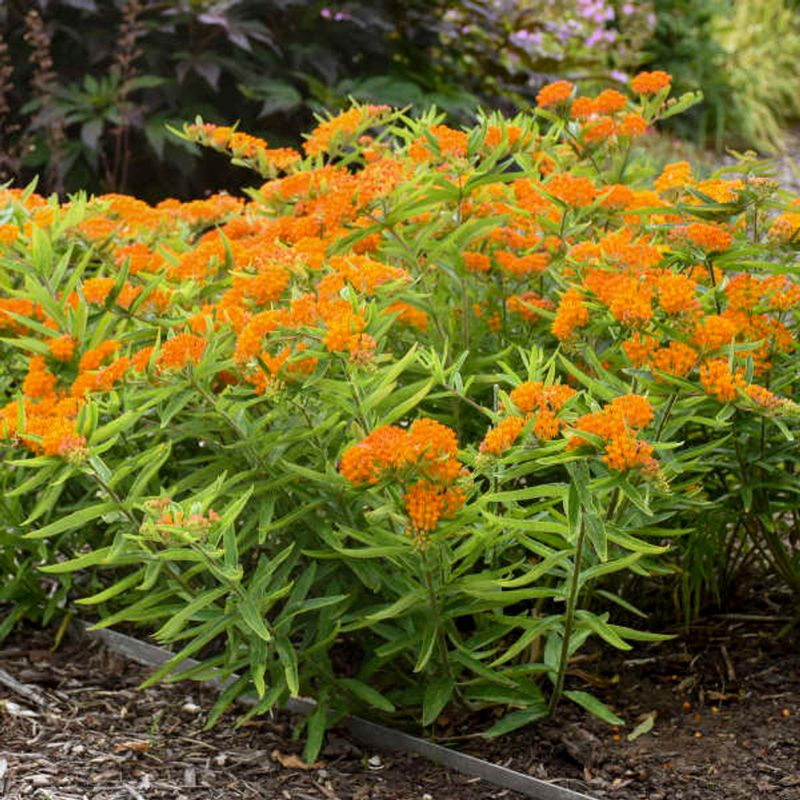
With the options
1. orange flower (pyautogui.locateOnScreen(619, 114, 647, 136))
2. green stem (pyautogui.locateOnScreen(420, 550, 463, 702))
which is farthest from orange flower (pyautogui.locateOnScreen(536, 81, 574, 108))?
green stem (pyautogui.locateOnScreen(420, 550, 463, 702))

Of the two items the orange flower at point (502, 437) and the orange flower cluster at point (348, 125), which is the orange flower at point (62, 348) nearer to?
the orange flower cluster at point (348, 125)

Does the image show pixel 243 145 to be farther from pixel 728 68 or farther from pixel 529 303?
pixel 728 68

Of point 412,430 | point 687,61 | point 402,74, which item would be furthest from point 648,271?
point 687,61

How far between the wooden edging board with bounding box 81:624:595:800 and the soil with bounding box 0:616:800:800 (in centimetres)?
2

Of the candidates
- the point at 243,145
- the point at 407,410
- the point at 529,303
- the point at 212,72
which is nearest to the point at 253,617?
the point at 407,410

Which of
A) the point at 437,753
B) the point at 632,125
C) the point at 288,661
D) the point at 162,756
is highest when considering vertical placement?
the point at 632,125

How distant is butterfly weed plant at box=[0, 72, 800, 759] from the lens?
2004 millimetres

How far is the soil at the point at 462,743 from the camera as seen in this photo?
91.5 inches

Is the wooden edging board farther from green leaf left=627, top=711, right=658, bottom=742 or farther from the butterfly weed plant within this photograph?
green leaf left=627, top=711, right=658, bottom=742

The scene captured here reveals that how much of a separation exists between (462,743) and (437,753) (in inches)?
4.0

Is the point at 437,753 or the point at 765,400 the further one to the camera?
the point at 437,753

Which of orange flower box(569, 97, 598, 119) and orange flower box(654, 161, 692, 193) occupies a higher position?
orange flower box(569, 97, 598, 119)

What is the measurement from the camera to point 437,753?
2.42 meters

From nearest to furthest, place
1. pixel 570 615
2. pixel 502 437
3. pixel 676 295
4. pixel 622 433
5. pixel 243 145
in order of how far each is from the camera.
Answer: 1. pixel 622 433
2. pixel 502 437
3. pixel 676 295
4. pixel 570 615
5. pixel 243 145
